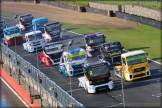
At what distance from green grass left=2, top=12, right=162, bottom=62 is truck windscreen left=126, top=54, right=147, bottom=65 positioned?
6.79 meters

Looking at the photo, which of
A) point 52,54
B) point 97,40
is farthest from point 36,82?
point 97,40

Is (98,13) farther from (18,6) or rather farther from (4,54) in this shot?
(18,6)

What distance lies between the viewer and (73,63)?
133 feet

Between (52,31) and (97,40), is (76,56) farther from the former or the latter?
(52,31)

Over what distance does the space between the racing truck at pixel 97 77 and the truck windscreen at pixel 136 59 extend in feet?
8.11

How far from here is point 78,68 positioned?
4025cm

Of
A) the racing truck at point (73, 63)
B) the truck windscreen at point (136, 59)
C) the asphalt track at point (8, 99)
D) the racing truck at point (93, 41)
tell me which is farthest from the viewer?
the racing truck at point (93, 41)

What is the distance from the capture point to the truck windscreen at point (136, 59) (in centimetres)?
3603

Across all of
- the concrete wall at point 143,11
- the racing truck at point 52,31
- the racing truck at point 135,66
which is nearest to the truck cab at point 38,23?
the racing truck at point 52,31

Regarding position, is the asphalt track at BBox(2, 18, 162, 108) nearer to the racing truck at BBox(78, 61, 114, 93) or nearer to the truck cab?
the racing truck at BBox(78, 61, 114, 93)

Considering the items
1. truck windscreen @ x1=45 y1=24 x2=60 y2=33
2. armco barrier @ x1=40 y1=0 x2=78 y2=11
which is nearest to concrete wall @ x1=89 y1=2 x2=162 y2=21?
armco barrier @ x1=40 y1=0 x2=78 y2=11

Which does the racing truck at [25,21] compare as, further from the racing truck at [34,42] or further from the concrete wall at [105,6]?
the racing truck at [34,42]

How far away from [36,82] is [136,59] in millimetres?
7688

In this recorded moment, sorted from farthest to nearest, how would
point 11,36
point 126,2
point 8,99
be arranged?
point 126,2, point 11,36, point 8,99
